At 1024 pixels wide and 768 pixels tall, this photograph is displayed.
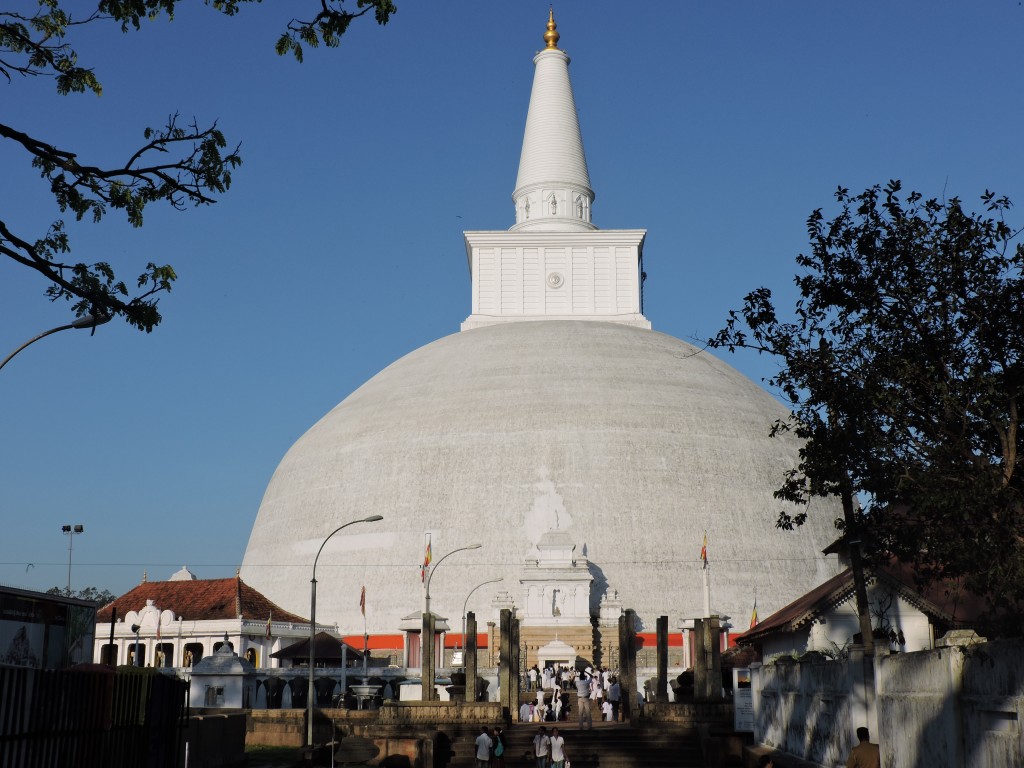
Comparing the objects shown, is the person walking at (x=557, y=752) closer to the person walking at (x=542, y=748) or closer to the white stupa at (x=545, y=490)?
the person walking at (x=542, y=748)

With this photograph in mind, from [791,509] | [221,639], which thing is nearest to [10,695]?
[221,639]

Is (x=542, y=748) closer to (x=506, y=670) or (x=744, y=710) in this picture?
(x=744, y=710)

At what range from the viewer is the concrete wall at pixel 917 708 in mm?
13258

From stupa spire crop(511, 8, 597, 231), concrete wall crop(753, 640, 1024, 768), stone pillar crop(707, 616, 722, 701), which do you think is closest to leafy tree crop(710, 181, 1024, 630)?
concrete wall crop(753, 640, 1024, 768)

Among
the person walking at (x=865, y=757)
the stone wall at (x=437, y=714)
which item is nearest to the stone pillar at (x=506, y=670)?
the stone wall at (x=437, y=714)

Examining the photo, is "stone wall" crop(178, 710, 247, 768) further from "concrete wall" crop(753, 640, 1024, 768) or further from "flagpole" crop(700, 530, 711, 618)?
"flagpole" crop(700, 530, 711, 618)

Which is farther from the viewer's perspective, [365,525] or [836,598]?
[365,525]

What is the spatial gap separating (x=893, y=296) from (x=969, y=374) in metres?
2.01

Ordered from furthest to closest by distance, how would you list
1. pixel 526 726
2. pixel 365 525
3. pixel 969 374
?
pixel 365 525 < pixel 526 726 < pixel 969 374

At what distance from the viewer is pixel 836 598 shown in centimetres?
3819

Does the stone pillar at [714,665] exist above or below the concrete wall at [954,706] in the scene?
above

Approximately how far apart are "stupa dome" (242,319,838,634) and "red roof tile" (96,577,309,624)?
3.32m

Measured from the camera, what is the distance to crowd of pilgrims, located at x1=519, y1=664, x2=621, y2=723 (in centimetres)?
3841

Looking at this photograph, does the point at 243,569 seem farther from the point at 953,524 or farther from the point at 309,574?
the point at 953,524
